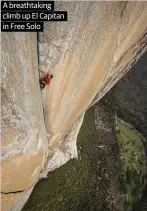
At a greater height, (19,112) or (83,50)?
(83,50)

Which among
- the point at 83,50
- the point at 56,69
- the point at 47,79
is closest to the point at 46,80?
the point at 47,79

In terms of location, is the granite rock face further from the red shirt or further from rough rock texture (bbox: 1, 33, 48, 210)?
the red shirt

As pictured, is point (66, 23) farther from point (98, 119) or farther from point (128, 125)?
point (128, 125)

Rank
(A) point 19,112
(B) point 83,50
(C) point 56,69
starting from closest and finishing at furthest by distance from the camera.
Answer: (A) point 19,112 → (C) point 56,69 → (B) point 83,50

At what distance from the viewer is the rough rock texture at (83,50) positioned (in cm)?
770

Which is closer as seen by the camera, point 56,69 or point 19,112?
point 19,112

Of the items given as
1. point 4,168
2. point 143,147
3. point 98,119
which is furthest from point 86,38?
point 143,147

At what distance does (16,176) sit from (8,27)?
11.5ft

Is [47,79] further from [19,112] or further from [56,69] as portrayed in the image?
[19,112]

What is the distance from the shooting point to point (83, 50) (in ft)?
28.2

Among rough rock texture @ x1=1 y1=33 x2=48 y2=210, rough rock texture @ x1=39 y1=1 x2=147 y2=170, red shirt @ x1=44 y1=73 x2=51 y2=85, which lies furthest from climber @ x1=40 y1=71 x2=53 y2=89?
rough rock texture @ x1=1 y1=33 x2=48 y2=210

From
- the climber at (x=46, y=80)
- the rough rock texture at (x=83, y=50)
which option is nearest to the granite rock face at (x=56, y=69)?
the rough rock texture at (x=83, y=50)

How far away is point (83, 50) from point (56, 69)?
0.77 m

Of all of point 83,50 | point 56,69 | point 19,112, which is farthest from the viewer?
point 83,50
